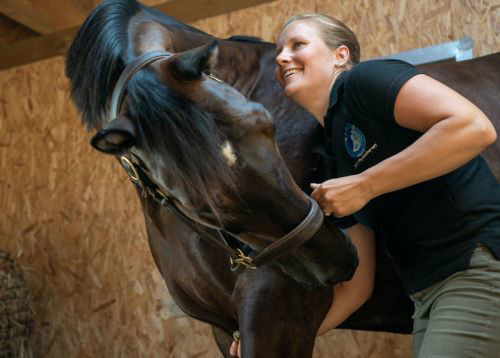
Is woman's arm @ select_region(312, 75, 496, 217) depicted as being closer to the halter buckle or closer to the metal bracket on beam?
the halter buckle

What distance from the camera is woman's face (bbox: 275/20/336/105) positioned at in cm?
127

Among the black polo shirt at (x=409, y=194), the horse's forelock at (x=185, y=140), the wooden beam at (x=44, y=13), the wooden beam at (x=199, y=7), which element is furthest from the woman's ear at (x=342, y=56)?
the wooden beam at (x=44, y=13)

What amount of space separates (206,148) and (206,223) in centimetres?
15

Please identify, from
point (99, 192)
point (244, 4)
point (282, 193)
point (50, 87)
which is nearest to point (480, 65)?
point (282, 193)

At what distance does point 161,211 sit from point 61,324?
1.82 m

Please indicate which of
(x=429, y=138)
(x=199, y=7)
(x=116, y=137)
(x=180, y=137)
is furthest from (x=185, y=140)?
(x=199, y=7)

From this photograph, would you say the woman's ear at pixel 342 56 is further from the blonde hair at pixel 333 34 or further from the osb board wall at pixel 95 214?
the osb board wall at pixel 95 214

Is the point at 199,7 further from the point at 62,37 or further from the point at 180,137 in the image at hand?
the point at 180,137

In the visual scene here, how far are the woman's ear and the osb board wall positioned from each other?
1.18 m

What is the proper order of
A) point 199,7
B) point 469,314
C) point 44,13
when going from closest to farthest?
point 469,314 < point 199,7 < point 44,13

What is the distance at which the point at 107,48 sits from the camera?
126cm

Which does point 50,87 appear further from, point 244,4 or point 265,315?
point 265,315

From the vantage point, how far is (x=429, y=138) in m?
0.96

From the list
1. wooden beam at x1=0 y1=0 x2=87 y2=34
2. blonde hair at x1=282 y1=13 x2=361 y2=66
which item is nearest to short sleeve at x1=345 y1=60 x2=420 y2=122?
blonde hair at x1=282 y1=13 x2=361 y2=66
